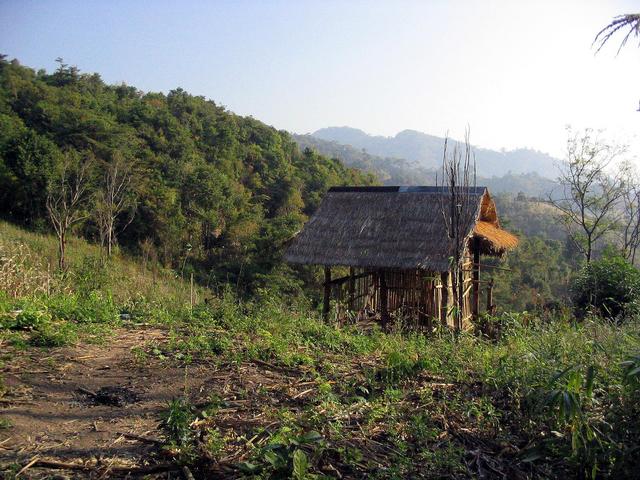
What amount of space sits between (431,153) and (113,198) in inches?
5451

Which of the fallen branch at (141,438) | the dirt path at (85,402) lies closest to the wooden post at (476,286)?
the dirt path at (85,402)

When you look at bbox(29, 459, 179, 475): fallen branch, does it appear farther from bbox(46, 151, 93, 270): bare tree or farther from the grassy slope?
bbox(46, 151, 93, 270): bare tree

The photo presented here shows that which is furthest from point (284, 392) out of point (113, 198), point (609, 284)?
point (113, 198)

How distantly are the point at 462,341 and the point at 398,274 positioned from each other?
489cm

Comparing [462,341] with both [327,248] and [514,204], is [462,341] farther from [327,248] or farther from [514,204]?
[514,204]

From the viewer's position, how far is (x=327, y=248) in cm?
919

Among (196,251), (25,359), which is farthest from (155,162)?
(25,359)

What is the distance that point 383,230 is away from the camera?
360 inches

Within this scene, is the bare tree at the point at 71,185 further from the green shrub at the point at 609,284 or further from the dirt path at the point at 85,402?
the green shrub at the point at 609,284

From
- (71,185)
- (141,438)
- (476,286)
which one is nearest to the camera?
(141,438)

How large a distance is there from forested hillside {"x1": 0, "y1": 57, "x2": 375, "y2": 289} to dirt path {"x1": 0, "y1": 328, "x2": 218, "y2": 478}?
40.1ft

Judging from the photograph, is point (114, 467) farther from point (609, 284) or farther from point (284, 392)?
point (609, 284)

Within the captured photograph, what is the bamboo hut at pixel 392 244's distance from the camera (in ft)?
28.2

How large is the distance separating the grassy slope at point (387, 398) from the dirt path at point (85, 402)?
21 centimetres
